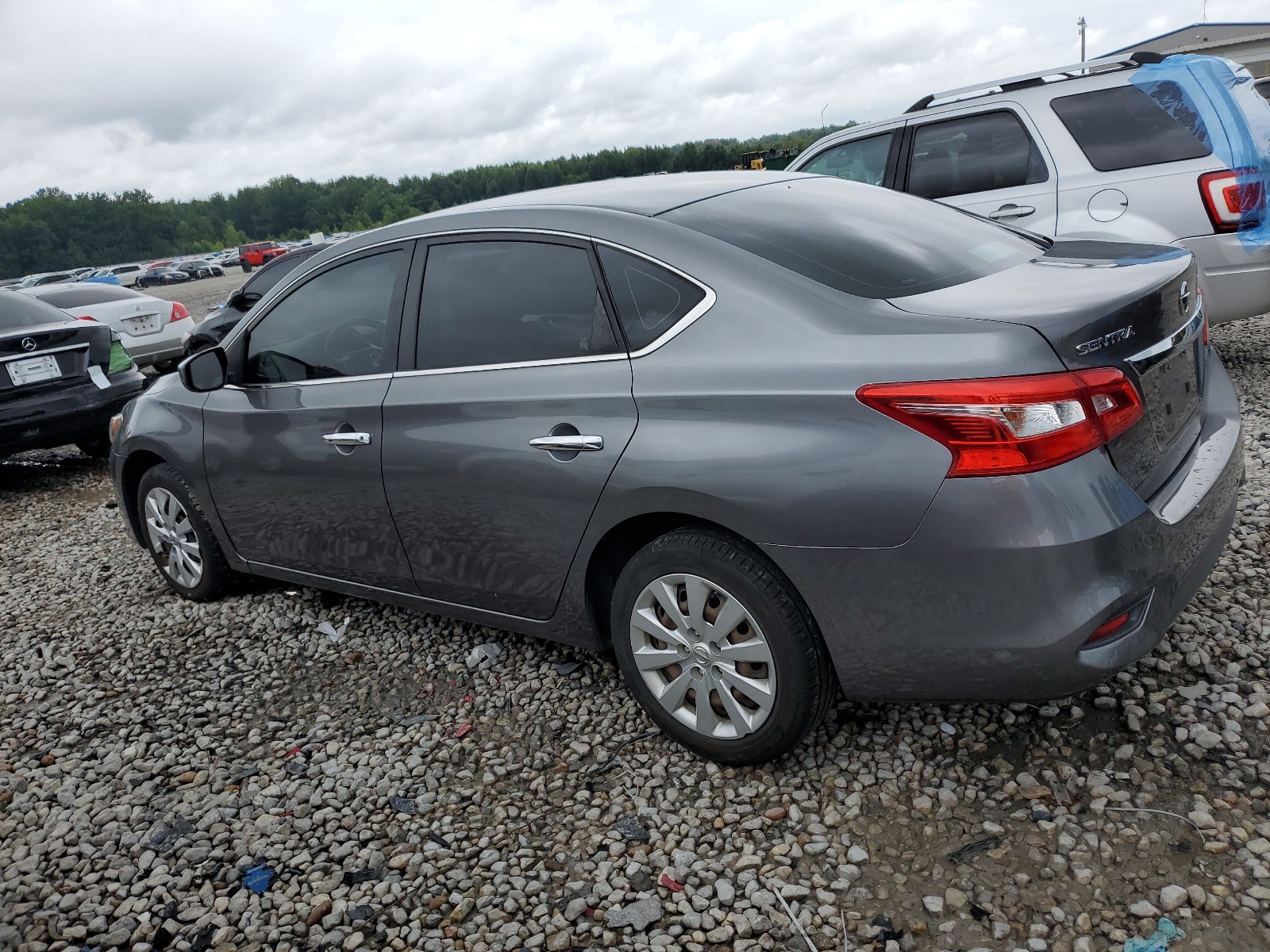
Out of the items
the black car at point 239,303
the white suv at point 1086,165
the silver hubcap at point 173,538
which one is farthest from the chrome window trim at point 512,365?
the black car at point 239,303

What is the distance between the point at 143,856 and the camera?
2930 millimetres

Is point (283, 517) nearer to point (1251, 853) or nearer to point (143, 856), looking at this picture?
point (143, 856)

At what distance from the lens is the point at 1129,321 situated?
2422 millimetres

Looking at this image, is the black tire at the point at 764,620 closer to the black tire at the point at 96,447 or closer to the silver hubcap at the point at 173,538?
the silver hubcap at the point at 173,538

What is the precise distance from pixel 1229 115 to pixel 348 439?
504 cm

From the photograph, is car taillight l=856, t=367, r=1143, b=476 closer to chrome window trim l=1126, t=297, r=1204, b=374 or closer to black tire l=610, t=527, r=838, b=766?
chrome window trim l=1126, t=297, r=1204, b=374

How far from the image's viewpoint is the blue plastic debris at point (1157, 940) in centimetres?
211

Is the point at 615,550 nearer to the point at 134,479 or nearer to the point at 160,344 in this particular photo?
the point at 134,479

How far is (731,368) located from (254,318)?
2382mm

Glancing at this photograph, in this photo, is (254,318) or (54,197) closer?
(254,318)

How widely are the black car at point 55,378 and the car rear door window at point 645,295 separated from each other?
241 inches

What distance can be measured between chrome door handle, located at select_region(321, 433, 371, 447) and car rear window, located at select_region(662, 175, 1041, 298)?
4.42 ft

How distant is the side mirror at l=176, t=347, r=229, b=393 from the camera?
4.08 meters

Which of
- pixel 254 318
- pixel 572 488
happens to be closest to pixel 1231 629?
pixel 572 488
